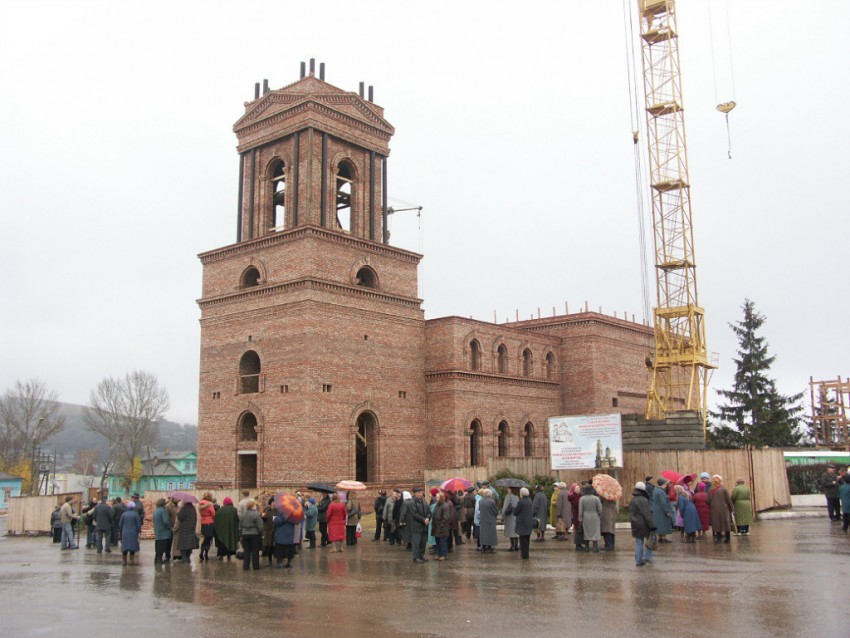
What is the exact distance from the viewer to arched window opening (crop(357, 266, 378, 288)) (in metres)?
34.8

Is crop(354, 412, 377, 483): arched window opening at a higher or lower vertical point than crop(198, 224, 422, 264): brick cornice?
lower

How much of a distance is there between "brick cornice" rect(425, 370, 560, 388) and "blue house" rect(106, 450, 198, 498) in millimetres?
44794

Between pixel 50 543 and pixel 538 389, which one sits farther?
pixel 538 389

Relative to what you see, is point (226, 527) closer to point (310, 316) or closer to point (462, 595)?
point (462, 595)

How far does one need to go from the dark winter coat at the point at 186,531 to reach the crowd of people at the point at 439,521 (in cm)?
2

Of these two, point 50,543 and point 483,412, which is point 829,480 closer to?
point 483,412

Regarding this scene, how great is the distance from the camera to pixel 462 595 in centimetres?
1266

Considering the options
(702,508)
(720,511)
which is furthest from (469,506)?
(720,511)

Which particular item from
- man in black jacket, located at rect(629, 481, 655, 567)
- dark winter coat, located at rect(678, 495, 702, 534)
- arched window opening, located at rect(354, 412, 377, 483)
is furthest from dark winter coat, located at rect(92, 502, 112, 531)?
dark winter coat, located at rect(678, 495, 702, 534)

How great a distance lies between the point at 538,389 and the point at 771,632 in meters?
31.7

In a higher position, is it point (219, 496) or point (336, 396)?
point (336, 396)

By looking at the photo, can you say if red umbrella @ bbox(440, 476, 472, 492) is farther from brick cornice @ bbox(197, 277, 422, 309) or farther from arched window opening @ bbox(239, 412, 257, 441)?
arched window opening @ bbox(239, 412, 257, 441)

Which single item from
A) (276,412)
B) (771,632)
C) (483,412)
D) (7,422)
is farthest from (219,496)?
(7,422)

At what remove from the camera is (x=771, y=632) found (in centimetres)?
960
